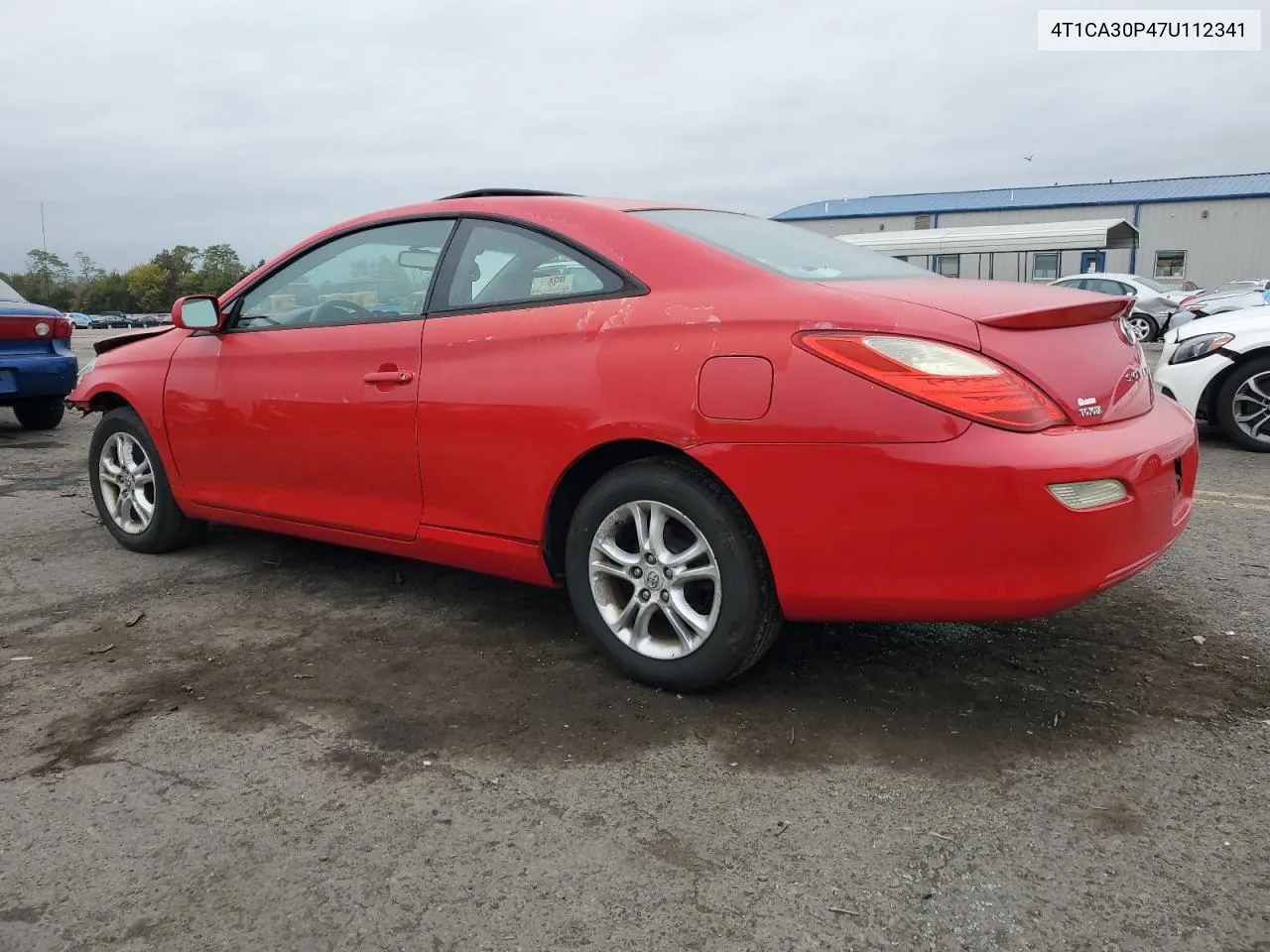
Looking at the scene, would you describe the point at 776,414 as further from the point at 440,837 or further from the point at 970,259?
the point at 970,259

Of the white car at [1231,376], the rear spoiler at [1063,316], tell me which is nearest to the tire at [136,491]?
the rear spoiler at [1063,316]

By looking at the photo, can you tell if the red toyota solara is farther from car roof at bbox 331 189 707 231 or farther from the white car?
the white car

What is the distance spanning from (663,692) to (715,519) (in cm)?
57

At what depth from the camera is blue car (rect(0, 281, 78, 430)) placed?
7.86m

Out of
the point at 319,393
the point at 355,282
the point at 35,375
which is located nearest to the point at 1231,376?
the point at 355,282

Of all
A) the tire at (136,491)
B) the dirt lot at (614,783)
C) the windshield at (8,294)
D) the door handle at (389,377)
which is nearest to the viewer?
the dirt lot at (614,783)

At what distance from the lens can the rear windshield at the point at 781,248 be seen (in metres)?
2.91

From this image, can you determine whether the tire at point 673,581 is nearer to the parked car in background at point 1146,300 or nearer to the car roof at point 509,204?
the car roof at point 509,204

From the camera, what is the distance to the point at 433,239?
11.3 feet

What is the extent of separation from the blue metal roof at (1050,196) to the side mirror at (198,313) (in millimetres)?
44747

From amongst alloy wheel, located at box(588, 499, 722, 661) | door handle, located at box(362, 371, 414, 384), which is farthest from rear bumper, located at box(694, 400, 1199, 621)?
door handle, located at box(362, 371, 414, 384)

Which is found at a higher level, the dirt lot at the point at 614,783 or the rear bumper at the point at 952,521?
the rear bumper at the point at 952,521

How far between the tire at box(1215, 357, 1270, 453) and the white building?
82.5 ft

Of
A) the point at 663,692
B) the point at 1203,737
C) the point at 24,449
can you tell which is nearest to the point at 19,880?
the point at 663,692
